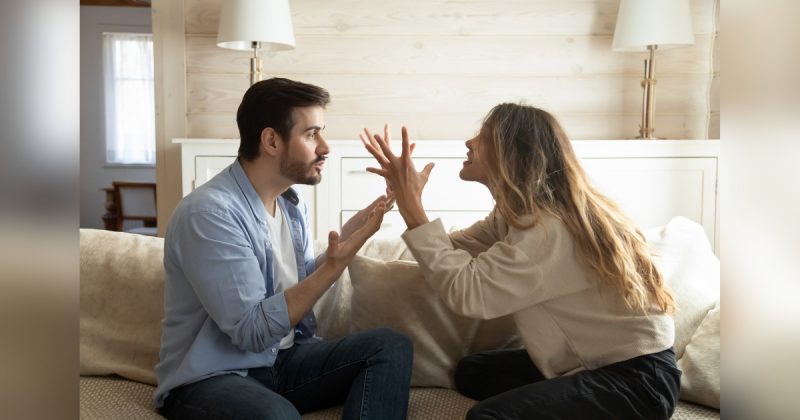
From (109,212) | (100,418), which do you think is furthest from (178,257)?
(109,212)

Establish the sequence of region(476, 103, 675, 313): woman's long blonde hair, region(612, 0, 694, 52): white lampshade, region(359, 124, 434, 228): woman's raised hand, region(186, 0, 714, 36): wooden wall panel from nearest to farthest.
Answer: region(476, 103, 675, 313): woman's long blonde hair → region(359, 124, 434, 228): woman's raised hand → region(612, 0, 694, 52): white lampshade → region(186, 0, 714, 36): wooden wall panel

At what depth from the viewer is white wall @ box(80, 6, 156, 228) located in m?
8.73

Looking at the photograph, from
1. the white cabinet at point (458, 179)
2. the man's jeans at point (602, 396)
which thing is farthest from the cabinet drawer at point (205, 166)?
the man's jeans at point (602, 396)

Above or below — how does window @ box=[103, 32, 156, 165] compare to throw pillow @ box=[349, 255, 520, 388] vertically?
above

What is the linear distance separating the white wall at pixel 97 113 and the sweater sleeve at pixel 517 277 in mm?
7557

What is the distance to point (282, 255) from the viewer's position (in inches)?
75.6

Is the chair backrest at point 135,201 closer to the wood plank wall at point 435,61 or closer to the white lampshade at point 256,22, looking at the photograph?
the wood plank wall at point 435,61

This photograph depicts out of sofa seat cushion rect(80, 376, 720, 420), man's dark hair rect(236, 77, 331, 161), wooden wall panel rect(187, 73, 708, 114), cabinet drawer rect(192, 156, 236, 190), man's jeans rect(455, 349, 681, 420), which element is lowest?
sofa seat cushion rect(80, 376, 720, 420)

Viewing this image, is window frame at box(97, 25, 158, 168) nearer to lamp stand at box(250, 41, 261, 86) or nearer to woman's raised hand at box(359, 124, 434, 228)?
lamp stand at box(250, 41, 261, 86)

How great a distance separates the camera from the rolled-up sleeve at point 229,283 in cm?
159

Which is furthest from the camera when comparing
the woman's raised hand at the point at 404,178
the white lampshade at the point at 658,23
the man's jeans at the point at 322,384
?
the white lampshade at the point at 658,23

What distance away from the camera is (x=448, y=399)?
1.82 meters

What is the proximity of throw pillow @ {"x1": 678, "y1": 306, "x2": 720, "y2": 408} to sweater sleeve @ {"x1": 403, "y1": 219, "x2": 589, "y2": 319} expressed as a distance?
0.30m

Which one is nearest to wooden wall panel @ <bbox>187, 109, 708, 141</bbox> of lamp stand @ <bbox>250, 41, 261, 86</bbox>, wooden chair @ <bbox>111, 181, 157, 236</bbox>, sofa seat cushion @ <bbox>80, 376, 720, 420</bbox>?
lamp stand @ <bbox>250, 41, 261, 86</bbox>
